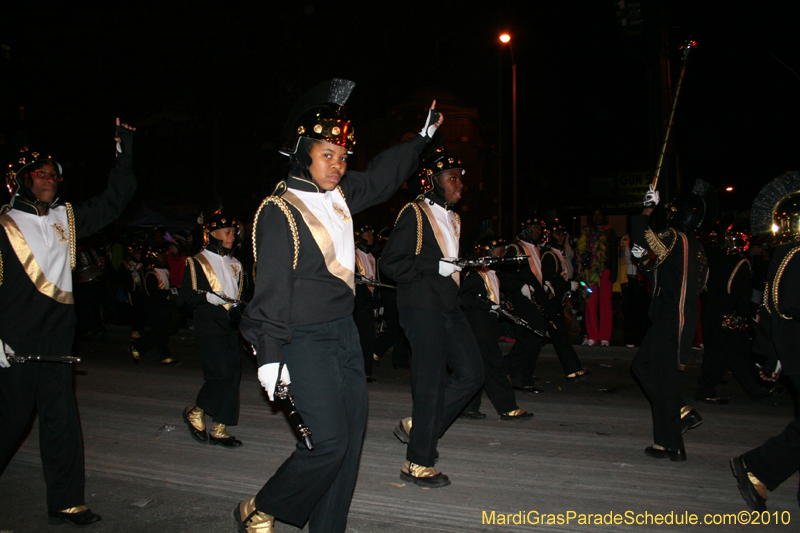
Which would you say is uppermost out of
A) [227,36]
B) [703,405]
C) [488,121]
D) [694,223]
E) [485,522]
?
[227,36]

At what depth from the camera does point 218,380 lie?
532cm

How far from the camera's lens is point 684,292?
483 centimetres

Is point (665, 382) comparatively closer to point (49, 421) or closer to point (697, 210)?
point (697, 210)

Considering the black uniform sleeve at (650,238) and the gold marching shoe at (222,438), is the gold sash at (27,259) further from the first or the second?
the black uniform sleeve at (650,238)

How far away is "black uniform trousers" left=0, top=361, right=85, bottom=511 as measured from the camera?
358 centimetres

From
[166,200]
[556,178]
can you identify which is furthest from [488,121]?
[166,200]

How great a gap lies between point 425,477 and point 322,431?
67.2 inches

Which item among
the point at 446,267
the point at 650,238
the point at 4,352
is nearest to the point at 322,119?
the point at 446,267

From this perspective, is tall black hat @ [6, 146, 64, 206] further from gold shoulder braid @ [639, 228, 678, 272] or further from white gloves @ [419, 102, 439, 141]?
gold shoulder braid @ [639, 228, 678, 272]

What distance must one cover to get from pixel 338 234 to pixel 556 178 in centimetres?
3567

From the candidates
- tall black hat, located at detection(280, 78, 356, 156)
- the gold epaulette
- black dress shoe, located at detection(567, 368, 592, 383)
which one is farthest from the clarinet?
tall black hat, located at detection(280, 78, 356, 156)

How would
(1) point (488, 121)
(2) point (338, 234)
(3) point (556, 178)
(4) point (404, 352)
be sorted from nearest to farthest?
(2) point (338, 234), (4) point (404, 352), (1) point (488, 121), (3) point (556, 178)

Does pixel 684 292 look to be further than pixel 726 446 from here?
No

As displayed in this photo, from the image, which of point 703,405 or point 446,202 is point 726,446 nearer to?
point 703,405
